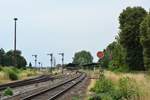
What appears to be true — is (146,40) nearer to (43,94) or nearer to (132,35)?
(132,35)

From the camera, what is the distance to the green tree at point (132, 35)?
2925 inches

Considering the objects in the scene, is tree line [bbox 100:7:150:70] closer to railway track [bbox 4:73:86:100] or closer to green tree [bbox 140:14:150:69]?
green tree [bbox 140:14:150:69]

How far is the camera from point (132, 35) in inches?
2963

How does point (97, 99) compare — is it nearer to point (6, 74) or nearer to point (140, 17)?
point (6, 74)

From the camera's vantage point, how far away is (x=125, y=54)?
248 ft

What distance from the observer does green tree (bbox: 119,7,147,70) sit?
74.3 meters

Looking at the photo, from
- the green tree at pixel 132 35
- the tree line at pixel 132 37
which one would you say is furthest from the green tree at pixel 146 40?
the green tree at pixel 132 35

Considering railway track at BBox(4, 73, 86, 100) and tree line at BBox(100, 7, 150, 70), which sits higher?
tree line at BBox(100, 7, 150, 70)

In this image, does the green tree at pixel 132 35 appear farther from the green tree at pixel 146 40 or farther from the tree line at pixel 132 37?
the green tree at pixel 146 40

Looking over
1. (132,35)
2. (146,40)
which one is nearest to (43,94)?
(146,40)

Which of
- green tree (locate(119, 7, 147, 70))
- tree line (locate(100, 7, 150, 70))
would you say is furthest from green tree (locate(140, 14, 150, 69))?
green tree (locate(119, 7, 147, 70))

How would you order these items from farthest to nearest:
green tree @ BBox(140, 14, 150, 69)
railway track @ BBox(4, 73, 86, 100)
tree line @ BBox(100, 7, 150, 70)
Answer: tree line @ BBox(100, 7, 150, 70)
green tree @ BBox(140, 14, 150, 69)
railway track @ BBox(4, 73, 86, 100)

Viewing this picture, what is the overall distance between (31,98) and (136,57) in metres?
47.3

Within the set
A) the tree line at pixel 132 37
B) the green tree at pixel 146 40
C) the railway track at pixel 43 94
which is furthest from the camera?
the tree line at pixel 132 37
